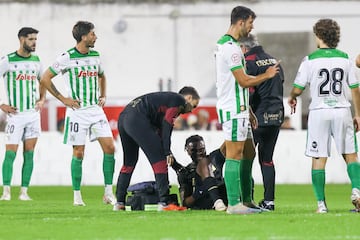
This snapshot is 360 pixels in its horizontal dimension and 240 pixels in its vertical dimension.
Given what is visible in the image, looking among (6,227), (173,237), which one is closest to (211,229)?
(173,237)

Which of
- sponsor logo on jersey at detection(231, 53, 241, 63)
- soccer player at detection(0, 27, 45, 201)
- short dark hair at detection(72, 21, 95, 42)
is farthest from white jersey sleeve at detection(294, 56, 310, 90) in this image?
soccer player at detection(0, 27, 45, 201)

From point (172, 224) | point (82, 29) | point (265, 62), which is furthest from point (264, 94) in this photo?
point (82, 29)

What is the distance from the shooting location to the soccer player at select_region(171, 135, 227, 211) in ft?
51.2

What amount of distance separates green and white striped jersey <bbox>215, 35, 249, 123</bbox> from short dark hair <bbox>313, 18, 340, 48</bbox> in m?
0.86

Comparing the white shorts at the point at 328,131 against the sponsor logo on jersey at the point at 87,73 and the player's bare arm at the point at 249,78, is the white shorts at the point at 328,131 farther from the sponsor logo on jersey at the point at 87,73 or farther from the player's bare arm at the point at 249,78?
the sponsor logo on jersey at the point at 87,73

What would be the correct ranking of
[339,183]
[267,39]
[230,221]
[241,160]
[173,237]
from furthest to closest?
[267,39], [339,183], [241,160], [230,221], [173,237]

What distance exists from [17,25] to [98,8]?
7.45ft

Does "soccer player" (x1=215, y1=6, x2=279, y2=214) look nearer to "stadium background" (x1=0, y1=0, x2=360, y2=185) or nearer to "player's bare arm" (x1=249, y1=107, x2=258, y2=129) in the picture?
"player's bare arm" (x1=249, y1=107, x2=258, y2=129)

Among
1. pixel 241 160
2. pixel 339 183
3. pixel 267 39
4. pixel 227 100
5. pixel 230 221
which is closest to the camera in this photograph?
pixel 230 221

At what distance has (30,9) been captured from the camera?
3784 centimetres

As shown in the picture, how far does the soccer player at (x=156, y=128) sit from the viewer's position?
15305mm

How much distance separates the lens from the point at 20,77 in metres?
20.5

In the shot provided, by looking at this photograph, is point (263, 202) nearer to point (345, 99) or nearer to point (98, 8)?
point (345, 99)

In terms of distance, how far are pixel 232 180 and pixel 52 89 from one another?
15.1ft
